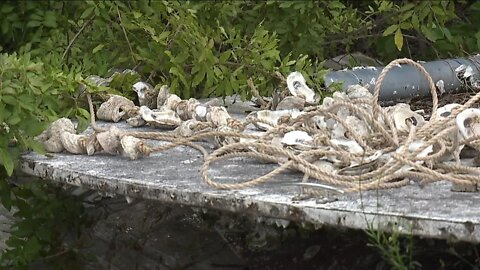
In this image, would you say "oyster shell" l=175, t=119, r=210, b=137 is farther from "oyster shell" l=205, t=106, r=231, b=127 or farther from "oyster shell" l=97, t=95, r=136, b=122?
"oyster shell" l=97, t=95, r=136, b=122

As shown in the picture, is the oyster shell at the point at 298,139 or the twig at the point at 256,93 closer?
the oyster shell at the point at 298,139

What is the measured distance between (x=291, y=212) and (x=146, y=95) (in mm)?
1519

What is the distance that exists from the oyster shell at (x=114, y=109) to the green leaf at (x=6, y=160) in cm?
63

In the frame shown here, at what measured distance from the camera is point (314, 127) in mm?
2318

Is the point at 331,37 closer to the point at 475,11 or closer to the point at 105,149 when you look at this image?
the point at 475,11

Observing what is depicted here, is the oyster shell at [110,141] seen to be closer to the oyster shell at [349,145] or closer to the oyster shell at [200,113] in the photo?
the oyster shell at [200,113]

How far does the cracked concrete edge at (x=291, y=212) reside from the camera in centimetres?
166

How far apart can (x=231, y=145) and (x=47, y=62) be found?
124 cm

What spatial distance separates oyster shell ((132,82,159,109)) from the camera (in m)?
3.24

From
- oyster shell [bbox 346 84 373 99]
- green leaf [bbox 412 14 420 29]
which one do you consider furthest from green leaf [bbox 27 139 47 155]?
green leaf [bbox 412 14 420 29]

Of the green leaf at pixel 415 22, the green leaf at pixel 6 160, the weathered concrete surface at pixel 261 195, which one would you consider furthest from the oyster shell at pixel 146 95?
the green leaf at pixel 415 22

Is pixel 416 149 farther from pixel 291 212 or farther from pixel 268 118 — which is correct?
pixel 268 118

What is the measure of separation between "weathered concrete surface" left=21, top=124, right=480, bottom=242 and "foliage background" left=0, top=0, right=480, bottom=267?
8.9 inches

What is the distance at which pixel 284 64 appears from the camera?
3324 mm
